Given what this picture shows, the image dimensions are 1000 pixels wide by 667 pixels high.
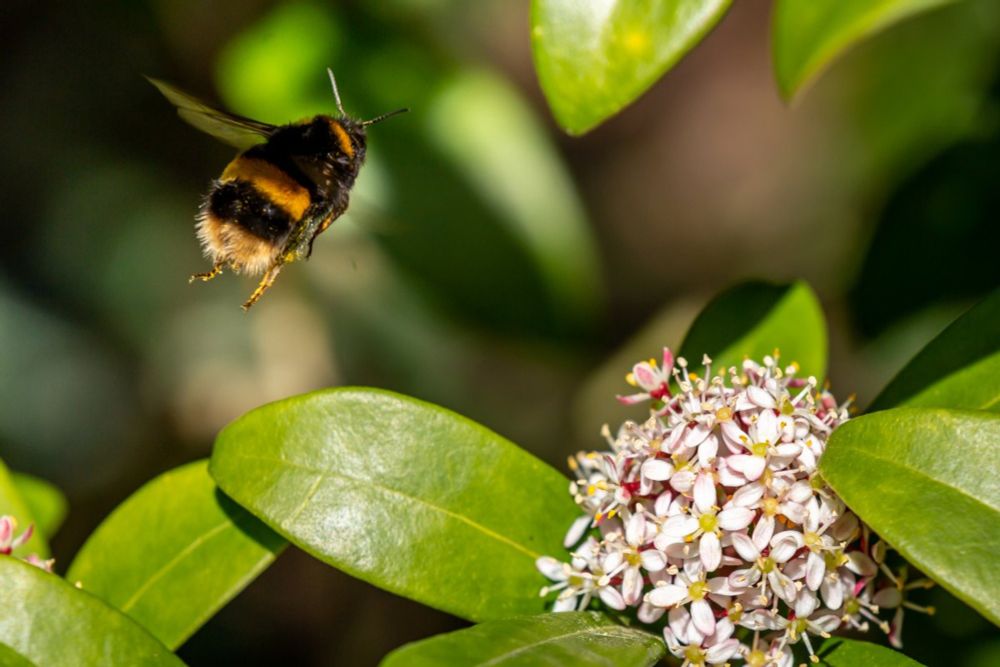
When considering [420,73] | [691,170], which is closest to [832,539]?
[420,73]

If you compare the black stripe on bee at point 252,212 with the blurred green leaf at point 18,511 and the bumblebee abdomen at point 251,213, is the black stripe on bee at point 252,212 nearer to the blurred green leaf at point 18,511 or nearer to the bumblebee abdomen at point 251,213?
the bumblebee abdomen at point 251,213

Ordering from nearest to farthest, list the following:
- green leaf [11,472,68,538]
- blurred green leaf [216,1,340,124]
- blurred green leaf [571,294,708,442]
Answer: green leaf [11,472,68,538] → blurred green leaf [216,1,340,124] → blurred green leaf [571,294,708,442]

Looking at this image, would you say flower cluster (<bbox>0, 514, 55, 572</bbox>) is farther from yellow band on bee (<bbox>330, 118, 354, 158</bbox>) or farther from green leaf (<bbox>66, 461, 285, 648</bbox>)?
yellow band on bee (<bbox>330, 118, 354, 158</bbox>)

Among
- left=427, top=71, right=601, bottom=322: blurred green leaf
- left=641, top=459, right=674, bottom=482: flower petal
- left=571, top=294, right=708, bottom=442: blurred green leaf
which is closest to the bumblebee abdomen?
left=641, top=459, right=674, bottom=482: flower petal

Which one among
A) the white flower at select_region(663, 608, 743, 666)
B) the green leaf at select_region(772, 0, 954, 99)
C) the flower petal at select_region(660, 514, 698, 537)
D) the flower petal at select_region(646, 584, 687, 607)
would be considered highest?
the green leaf at select_region(772, 0, 954, 99)

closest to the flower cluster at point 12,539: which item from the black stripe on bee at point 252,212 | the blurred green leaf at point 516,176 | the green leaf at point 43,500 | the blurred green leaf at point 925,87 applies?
the green leaf at point 43,500
